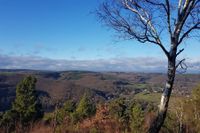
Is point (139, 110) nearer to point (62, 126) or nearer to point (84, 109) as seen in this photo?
point (84, 109)

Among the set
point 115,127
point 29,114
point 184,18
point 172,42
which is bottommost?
point 29,114

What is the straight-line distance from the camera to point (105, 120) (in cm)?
1568

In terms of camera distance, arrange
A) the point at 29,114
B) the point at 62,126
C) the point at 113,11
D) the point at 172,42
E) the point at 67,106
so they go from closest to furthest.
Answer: the point at 172,42 < the point at 113,11 < the point at 62,126 < the point at 29,114 < the point at 67,106

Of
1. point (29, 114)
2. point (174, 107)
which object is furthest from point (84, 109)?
point (174, 107)

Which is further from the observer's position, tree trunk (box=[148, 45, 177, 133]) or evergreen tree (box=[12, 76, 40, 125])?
evergreen tree (box=[12, 76, 40, 125])

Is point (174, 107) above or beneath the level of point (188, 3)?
beneath

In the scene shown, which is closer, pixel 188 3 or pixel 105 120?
pixel 188 3

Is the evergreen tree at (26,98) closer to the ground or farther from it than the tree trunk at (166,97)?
closer to the ground

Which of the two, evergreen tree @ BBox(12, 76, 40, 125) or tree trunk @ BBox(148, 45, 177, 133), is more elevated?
tree trunk @ BBox(148, 45, 177, 133)

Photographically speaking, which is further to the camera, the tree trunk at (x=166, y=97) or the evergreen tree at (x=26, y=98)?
Result: the evergreen tree at (x=26, y=98)

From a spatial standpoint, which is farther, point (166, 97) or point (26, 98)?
point (26, 98)

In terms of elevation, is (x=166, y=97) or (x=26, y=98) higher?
(x=166, y=97)

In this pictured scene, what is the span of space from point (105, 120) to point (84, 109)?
1813 inches

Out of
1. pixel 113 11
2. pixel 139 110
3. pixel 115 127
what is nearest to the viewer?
pixel 113 11
